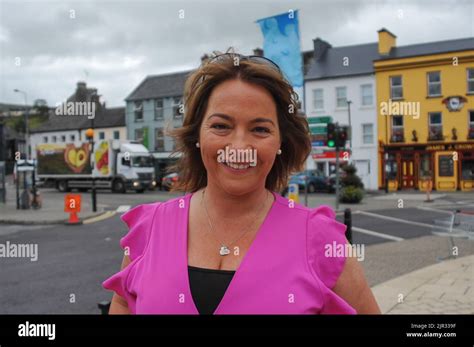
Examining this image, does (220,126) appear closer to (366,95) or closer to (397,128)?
(397,128)

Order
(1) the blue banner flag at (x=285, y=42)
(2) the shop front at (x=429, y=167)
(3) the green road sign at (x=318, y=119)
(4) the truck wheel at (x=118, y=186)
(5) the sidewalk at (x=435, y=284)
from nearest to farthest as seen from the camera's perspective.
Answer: (2) the shop front at (x=429, y=167), (1) the blue banner flag at (x=285, y=42), (5) the sidewalk at (x=435, y=284), (3) the green road sign at (x=318, y=119), (4) the truck wheel at (x=118, y=186)

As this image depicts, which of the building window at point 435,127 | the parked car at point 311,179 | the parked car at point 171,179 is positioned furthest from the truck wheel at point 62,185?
the building window at point 435,127

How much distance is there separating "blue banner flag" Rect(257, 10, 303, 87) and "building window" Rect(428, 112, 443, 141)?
0.68m

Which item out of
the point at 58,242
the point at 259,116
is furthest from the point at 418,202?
the point at 58,242

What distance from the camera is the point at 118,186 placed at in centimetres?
1958

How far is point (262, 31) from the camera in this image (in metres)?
2.02

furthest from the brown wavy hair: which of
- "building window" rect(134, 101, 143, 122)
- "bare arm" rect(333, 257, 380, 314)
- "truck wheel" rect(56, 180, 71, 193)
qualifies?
"truck wheel" rect(56, 180, 71, 193)

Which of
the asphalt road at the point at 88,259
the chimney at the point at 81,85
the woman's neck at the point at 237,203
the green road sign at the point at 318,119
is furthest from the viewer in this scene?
the asphalt road at the point at 88,259

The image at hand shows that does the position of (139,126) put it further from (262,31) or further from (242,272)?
(242,272)

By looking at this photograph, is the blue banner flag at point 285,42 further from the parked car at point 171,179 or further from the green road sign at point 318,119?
the green road sign at point 318,119

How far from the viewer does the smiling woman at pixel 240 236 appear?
1201mm

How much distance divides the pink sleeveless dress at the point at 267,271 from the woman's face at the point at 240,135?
0.15 metres
